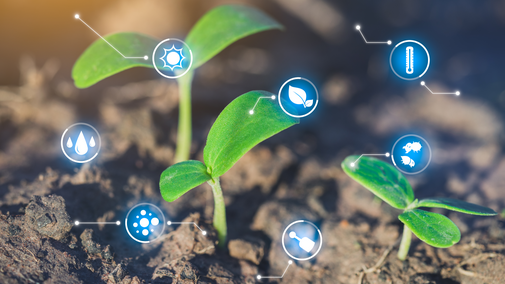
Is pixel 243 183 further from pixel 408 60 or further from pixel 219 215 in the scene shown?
pixel 408 60

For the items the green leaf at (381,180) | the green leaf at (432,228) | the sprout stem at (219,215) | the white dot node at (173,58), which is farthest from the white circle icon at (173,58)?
the green leaf at (432,228)

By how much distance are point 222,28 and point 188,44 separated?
8.4 inches

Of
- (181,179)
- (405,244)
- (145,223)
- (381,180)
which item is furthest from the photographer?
(145,223)

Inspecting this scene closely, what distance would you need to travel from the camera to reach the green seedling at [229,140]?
50.6 inches

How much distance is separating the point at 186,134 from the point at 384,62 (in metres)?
2.10

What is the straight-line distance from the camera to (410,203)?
1476 mm

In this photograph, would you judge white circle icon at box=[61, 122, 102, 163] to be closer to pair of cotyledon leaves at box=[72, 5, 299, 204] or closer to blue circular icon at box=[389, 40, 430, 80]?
pair of cotyledon leaves at box=[72, 5, 299, 204]

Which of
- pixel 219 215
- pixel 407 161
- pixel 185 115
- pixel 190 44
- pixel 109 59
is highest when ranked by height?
pixel 190 44

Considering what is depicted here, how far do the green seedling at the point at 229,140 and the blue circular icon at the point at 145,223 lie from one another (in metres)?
0.49

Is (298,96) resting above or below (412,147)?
above

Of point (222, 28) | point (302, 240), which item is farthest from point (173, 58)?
point (302, 240)

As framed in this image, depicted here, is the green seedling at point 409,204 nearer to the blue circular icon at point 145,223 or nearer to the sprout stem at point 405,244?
the sprout stem at point 405,244

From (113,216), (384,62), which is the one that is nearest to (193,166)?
(113,216)

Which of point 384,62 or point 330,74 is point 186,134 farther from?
point 384,62
